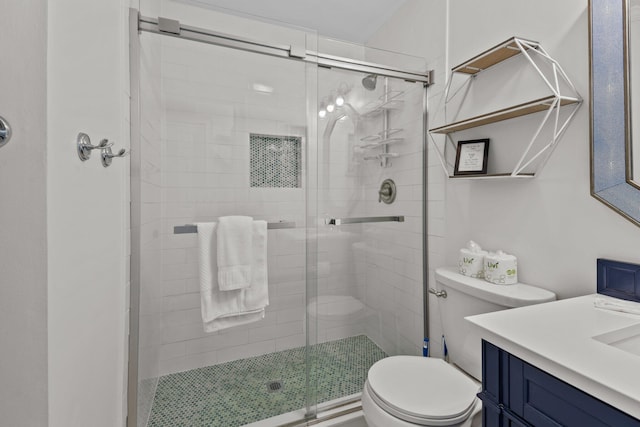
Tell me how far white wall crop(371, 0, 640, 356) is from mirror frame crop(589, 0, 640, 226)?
4cm

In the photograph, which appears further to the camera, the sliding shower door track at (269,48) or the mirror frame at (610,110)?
the sliding shower door track at (269,48)

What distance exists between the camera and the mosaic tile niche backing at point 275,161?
4.83 feet

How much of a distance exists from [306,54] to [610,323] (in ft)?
5.05

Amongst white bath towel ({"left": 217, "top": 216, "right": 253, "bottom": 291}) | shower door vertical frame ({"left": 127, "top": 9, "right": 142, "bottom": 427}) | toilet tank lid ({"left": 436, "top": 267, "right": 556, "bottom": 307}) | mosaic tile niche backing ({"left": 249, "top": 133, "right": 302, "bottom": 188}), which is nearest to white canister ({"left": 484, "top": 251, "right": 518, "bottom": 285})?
toilet tank lid ({"left": 436, "top": 267, "right": 556, "bottom": 307})

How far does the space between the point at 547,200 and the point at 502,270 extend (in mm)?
313

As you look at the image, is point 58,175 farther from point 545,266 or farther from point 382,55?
point 382,55

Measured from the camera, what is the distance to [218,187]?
140 centimetres

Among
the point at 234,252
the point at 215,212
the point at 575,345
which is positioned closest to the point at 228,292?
the point at 234,252

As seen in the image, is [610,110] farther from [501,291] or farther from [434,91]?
[434,91]

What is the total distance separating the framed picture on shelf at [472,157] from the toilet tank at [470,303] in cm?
48

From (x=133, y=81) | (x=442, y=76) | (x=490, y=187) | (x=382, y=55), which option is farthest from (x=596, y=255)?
(x=133, y=81)

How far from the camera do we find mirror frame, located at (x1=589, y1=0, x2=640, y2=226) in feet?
2.86

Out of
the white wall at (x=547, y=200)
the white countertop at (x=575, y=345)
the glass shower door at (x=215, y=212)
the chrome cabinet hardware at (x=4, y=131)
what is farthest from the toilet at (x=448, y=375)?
the chrome cabinet hardware at (x=4, y=131)

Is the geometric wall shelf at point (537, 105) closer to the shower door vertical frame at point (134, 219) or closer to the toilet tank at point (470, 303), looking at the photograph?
Result: the toilet tank at point (470, 303)
